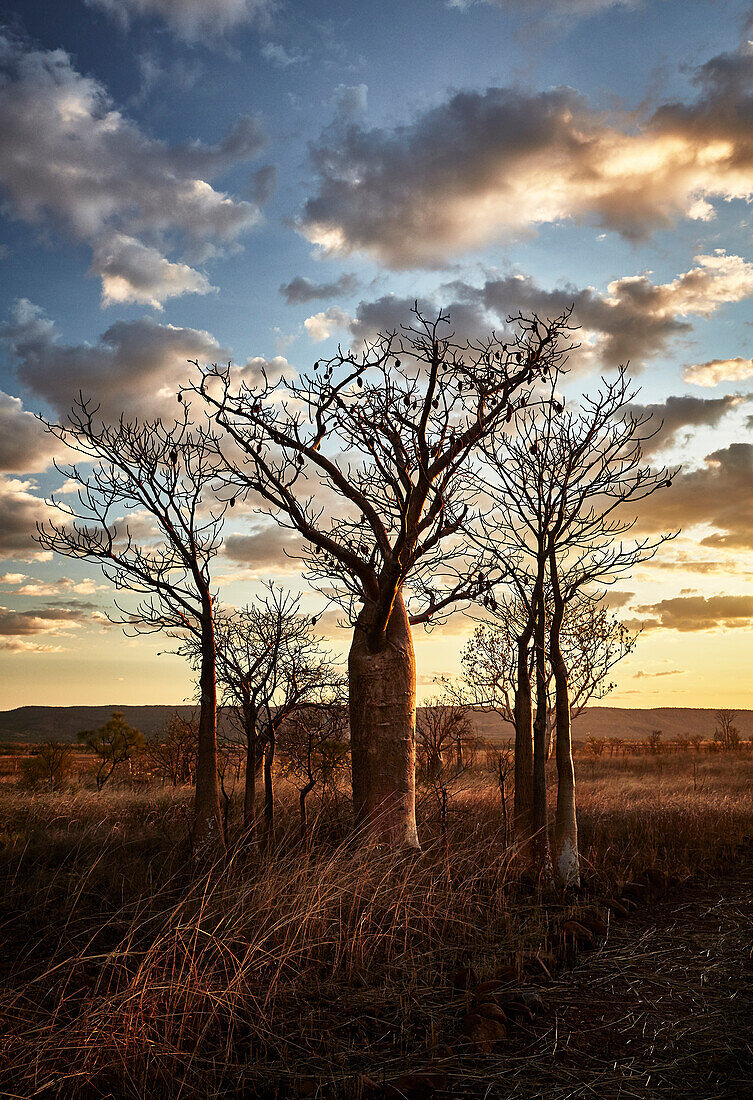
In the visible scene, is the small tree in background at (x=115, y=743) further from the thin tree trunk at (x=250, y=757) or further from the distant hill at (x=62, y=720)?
the distant hill at (x=62, y=720)

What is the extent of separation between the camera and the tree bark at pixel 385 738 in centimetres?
634

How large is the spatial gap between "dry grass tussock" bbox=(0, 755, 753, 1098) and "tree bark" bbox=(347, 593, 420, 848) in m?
0.37

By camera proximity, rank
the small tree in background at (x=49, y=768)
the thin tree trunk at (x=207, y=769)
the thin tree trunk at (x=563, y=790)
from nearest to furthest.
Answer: the thin tree trunk at (x=563, y=790)
the thin tree trunk at (x=207, y=769)
the small tree in background at (x=49, y=768)

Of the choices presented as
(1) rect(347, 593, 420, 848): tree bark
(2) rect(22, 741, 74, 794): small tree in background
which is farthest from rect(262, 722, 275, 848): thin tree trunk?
(2) rect(22, 741, 74, 794): small tree in background

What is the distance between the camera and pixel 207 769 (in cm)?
763

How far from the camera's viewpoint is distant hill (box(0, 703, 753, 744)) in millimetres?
100812

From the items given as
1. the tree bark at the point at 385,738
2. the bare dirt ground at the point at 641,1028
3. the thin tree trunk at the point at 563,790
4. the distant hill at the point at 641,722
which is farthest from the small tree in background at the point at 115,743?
the distant hill at the point at 641,722

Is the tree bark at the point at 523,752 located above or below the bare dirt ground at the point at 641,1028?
above

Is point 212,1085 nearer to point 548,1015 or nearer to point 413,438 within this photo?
point 548,1015

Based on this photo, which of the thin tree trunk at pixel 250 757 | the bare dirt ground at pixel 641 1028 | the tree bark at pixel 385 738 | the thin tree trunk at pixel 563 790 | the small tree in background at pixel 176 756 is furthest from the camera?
the small tree in background at pixel 176 756

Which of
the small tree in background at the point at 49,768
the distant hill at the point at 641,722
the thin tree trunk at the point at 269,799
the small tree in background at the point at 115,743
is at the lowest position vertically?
the distant hill at the point at 641,722

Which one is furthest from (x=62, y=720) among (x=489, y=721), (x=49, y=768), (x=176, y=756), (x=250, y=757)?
(x=250, y=757)

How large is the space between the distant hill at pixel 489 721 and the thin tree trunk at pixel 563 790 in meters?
84.5

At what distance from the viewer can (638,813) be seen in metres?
11.3
